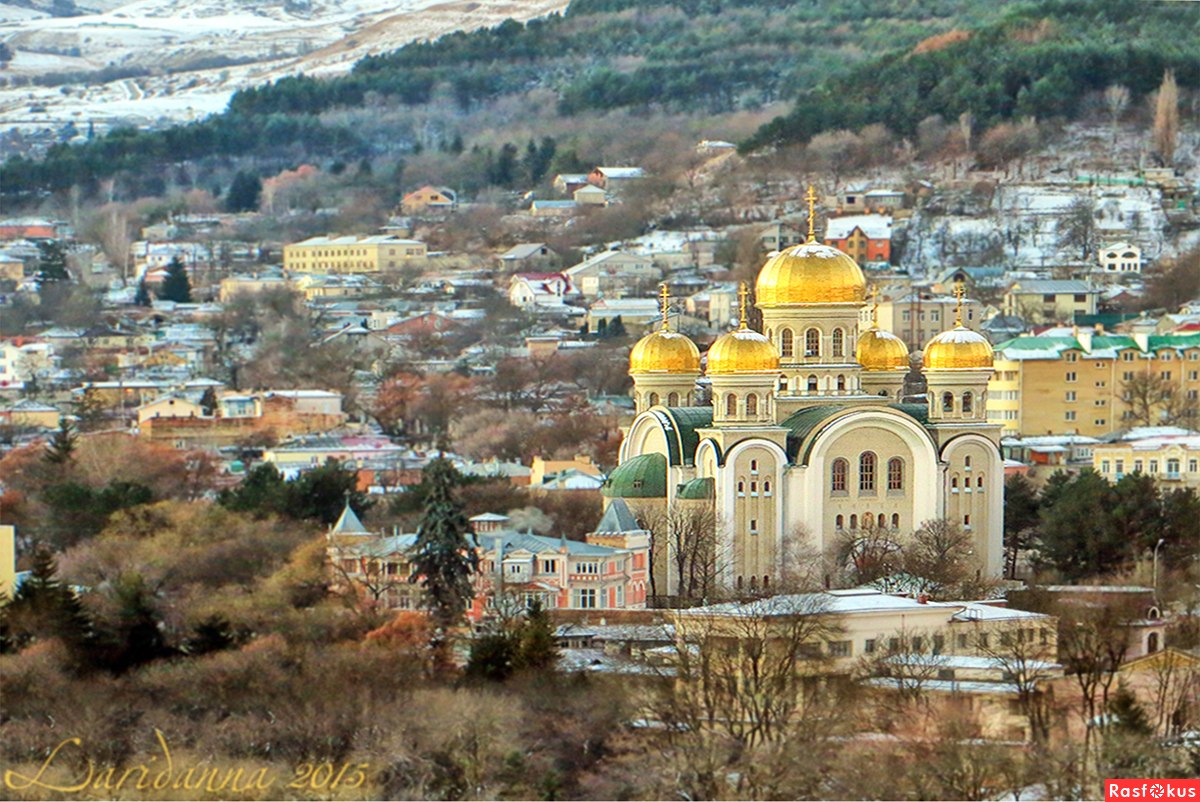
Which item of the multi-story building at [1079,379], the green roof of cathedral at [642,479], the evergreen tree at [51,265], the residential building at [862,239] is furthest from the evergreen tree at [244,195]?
the green roof of cathedral at [642,479]

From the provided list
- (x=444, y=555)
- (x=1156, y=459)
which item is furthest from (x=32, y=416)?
(x=444, y=555)

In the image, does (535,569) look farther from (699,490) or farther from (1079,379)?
(1079,379)

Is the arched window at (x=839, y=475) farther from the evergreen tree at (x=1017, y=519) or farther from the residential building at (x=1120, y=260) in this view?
the residential building at (x=1120, y=260)

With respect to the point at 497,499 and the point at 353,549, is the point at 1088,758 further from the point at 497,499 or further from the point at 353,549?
the point at 497,499

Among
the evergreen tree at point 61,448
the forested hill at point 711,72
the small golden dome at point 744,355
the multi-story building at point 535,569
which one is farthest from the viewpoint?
the forested hill at point 711,72

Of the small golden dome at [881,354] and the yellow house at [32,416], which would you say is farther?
the yellow house at [32,416]

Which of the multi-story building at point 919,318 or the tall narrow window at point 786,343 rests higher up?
→ the tall narrow window at point 786,343
